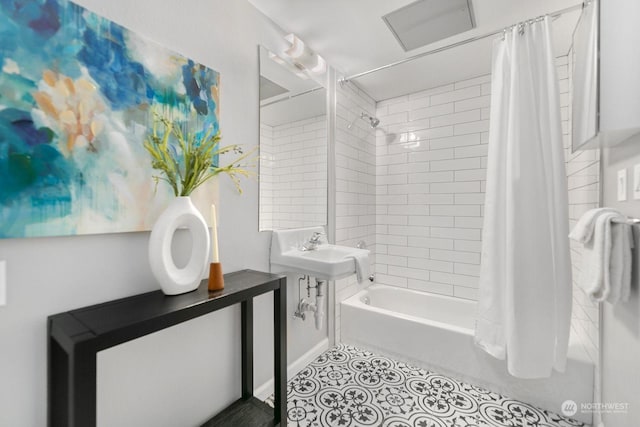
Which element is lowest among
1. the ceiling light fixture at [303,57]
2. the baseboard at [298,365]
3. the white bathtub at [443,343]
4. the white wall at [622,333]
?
the baseboard at [298,365]

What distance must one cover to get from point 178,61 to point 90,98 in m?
0.41

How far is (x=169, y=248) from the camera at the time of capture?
1.02 metres

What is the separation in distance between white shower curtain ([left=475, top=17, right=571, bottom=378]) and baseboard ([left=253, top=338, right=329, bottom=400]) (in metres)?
1.19

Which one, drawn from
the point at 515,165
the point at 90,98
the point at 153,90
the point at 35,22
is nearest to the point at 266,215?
the point at 153,90

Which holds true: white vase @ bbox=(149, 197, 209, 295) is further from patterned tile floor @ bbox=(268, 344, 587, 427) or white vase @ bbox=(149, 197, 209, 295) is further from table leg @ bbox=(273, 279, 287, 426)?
patterned tile floor @ bbox=(268, 344, 587, 427)

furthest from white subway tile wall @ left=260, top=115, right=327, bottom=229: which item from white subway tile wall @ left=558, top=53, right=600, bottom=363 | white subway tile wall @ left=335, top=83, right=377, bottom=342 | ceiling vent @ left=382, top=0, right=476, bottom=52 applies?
white subway tile wall @ left=558, top=53, right=600, bottom=363

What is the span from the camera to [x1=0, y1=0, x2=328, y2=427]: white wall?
2.74 feet

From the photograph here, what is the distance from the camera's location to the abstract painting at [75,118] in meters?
0.80

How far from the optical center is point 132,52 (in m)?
1.05

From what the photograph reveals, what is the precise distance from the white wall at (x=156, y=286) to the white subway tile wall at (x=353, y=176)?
77 centimetres

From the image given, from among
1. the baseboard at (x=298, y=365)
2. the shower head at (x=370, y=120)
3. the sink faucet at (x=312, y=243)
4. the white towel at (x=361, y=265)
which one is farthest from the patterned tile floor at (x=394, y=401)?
the shower head at (x=370, y=120)

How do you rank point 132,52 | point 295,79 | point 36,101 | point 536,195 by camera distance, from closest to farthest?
point 36,101 < point 132,52 < point 536,195 < point 295,79

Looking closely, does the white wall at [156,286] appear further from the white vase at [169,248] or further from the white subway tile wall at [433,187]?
the white subway tile wall at [433,187]

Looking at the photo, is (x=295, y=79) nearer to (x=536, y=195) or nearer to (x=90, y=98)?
(x=90, y=98)
